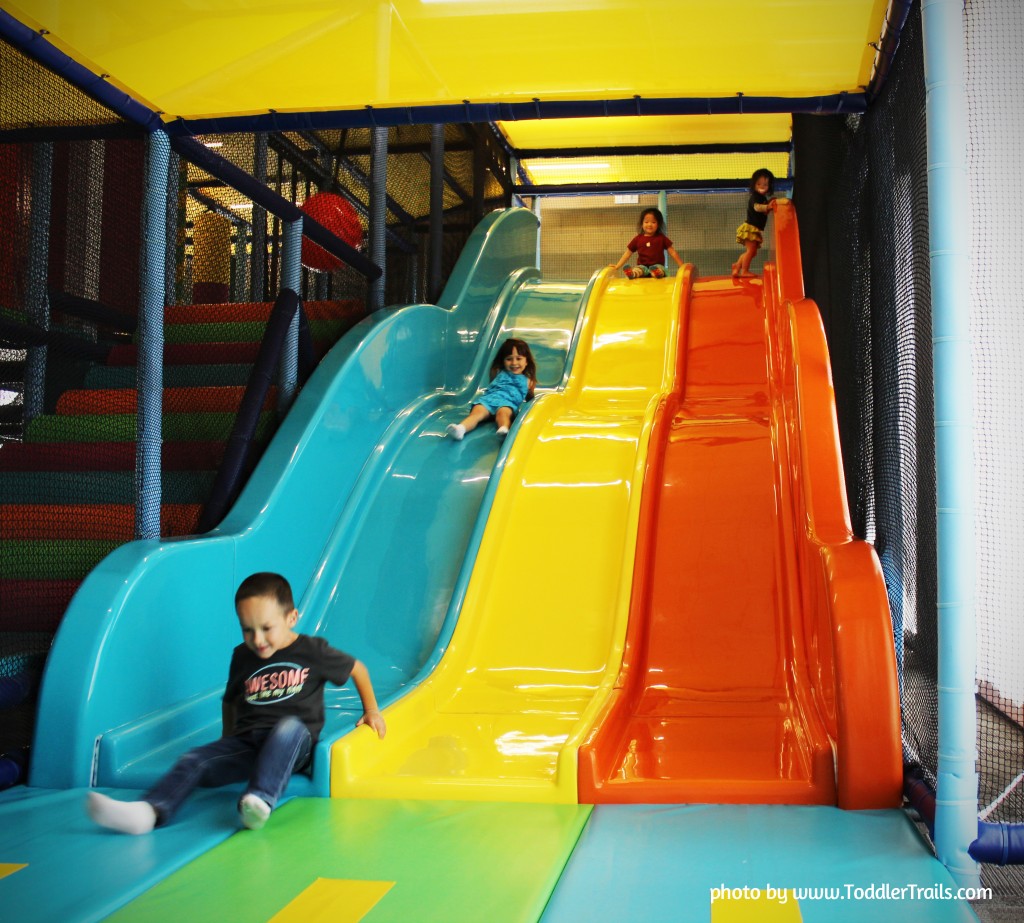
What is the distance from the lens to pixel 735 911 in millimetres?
1931

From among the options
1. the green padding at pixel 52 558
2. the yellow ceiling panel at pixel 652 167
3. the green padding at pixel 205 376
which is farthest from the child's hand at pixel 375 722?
the yellow ceiling panel at pixel 652 167

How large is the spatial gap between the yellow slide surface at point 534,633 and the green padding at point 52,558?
138 centimetres

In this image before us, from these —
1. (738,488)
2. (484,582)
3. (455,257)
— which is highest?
(455,257)

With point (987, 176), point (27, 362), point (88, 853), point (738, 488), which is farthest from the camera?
point (27, 362)

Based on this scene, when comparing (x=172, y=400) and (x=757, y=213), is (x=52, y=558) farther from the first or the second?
(x=757, y=213)

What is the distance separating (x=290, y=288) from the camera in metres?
4.46

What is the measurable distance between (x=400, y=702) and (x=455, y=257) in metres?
5.08

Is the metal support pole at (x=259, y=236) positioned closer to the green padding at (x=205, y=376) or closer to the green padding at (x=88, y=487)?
the green padding at (x=205, y=376)

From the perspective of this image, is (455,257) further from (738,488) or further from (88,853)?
(88,853)

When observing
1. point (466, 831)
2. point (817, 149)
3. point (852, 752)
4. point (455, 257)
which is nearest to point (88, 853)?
point (466, 831)

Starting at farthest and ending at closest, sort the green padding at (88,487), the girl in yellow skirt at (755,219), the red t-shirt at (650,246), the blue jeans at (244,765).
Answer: the red t-shirt at (650,246), the girl in yellow skirt at (755,219), the green padding at (88,487), the blue jeans at (244,765)

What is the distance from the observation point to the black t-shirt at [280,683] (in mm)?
2822

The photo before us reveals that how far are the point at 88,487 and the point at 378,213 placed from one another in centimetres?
254

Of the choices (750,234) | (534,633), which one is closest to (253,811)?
(534,633)
